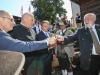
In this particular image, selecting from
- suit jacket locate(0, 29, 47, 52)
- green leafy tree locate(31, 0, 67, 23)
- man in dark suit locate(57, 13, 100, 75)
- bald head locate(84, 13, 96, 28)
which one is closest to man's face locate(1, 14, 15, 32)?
suit jacket locate(0, 29, 47, 52)

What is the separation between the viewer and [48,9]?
57438mm

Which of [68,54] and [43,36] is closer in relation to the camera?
[43,36]

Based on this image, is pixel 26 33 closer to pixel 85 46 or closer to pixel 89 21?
pixel 85 46

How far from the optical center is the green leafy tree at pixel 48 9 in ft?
181

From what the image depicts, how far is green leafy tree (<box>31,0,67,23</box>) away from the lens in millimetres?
55031

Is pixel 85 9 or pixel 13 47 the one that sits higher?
pixel 85 9

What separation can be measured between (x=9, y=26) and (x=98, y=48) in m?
2.46

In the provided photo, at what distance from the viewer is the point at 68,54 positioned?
5254mm

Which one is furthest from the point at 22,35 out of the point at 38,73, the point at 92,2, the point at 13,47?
the point at 92,2

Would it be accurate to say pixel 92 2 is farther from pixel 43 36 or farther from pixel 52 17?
pixel 52 17

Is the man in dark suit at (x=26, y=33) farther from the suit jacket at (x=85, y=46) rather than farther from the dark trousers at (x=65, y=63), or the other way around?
the dark trousers at (x=65, y=63)

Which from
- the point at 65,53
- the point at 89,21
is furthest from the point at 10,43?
the point at 65,53


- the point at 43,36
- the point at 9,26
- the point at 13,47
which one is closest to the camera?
the point at 13,47

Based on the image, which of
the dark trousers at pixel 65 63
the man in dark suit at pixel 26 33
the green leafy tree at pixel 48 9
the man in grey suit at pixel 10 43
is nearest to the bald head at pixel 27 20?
the man in dark suit at pixel 26 33
